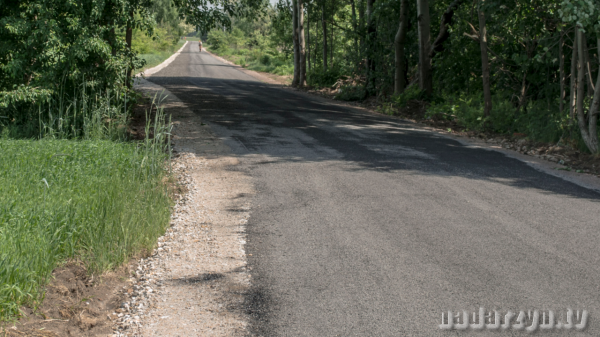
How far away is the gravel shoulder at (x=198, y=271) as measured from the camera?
3.96 m

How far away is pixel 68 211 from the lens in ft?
17.4

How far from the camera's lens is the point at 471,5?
16.6 meters

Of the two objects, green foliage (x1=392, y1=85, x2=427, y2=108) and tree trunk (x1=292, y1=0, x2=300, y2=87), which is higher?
tree trunk (x1=292, y1=0, x2=300, y2=87)

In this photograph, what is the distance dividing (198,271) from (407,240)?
83.5 inches

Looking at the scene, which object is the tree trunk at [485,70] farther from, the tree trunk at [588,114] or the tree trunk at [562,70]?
the tree trunk at [588,114]

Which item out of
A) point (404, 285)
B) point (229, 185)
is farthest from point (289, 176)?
point (404, 285)

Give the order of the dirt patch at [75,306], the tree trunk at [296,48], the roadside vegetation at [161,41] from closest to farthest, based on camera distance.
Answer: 1. the dirt patch at [75,306]
2. the tree trunk at [296,48]
3. the roadside vegetation at [161,41]

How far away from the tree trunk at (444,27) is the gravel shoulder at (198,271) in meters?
12.0

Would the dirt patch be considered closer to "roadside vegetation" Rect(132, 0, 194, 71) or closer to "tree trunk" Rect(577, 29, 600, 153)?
"tree trunk" Rect(577, 29, 600, 153)

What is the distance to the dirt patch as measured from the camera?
12.4ft

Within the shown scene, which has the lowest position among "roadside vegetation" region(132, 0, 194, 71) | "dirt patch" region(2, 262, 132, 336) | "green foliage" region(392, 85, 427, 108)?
"dirt patch" region(2, 262, 132, 336)

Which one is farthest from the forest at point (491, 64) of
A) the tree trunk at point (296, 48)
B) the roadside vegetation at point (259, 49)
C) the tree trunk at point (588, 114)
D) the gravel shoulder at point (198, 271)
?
the gravel shoulder at point (198, 271)

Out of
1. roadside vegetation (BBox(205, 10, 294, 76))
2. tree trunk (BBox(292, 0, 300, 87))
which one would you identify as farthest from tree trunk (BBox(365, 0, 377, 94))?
tree trunk (BBox(292, 0, 300, 87))

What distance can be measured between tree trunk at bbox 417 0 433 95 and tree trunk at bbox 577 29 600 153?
742cm
